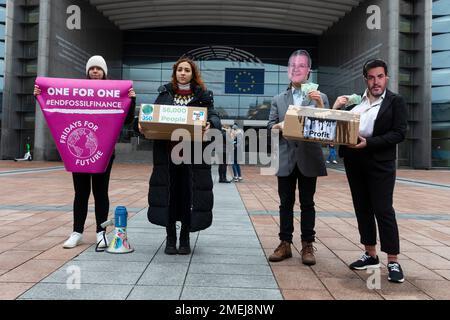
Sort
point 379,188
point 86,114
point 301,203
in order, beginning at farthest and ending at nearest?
point 86,114, point 301,203, point 379,188

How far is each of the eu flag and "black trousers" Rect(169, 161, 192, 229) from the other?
99.5 feet

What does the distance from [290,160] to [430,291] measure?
5.05ft

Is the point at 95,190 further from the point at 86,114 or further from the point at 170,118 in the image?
the point at 170,118

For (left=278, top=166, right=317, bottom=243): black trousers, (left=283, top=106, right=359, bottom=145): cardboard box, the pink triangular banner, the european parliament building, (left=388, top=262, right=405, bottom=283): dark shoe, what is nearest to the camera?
(left=283, top=106, right=359, bottom=145): cardboard box

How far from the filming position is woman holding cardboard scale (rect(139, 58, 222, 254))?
4027mm

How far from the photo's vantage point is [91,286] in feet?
10.00

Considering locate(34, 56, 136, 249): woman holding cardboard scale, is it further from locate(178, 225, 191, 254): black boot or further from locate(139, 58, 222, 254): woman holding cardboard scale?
locate(178, 225, 191, 254): black boot

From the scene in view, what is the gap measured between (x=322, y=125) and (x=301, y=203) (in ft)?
3.24

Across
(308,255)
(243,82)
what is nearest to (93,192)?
(308,255)

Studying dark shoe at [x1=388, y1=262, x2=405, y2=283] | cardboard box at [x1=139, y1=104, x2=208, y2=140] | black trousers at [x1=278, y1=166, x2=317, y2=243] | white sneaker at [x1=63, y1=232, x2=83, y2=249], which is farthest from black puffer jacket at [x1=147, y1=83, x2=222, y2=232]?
dark shoe at [x1=388, y1=262, x2=405, y2=283]

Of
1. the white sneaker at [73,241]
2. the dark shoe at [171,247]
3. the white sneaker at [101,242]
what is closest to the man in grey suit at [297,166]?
the dark shoe at [171,247]

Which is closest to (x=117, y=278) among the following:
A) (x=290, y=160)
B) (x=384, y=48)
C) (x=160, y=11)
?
(x=290, y=160)

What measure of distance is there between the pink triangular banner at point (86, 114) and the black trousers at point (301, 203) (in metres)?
1.72

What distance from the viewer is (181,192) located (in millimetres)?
4148
